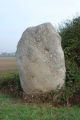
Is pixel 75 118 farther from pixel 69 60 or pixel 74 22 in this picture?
pixel 74 22

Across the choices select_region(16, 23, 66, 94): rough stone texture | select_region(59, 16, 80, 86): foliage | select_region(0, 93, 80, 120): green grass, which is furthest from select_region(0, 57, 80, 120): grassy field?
select_region(59, 16, 80, 86): foliage

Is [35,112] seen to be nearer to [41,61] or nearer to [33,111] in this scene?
[33,111]

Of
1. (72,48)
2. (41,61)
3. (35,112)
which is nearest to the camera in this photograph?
(35,112)

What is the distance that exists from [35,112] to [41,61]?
1.58 meters

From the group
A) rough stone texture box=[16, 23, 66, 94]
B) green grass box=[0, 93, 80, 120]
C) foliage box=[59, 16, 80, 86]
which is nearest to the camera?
green grass box=[0, 93, 80, 120]

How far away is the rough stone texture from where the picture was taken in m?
6.60

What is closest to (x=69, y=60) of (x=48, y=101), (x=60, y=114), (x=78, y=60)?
(x=78, y=60)

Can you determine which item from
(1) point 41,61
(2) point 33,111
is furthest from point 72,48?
(2) point 33,111

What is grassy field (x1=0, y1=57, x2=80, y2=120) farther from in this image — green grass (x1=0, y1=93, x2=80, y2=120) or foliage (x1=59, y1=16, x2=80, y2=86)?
foliage (x1=59, y1=16, x2=80, y2=86)

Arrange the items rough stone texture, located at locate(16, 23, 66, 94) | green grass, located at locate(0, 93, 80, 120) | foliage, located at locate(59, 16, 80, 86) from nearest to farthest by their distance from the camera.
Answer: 1. green grass, located at locate(0, 93, 80, 120)
2. rough stone texture, located at locate(16, 23, 66, 94)
3. foliage, located at locate(59, 16, 80, 86)

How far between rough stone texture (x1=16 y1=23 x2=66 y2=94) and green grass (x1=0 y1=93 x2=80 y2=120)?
62 cm

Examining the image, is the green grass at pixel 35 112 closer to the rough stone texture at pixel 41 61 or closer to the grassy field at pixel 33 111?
the grassy field at pixel 33 111

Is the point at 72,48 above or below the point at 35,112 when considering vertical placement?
above

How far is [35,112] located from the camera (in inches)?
217
